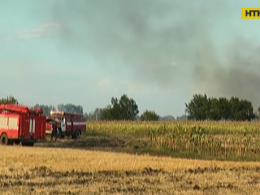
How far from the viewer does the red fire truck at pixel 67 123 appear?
40188 mm

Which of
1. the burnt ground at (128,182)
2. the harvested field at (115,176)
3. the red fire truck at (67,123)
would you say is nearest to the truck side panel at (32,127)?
the red fire truck at (67,123)

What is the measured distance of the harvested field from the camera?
12.6 metres

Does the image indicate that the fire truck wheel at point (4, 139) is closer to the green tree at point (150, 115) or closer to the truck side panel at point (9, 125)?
the truck side panel at point (9, 125)

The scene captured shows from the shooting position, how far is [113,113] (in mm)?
104125

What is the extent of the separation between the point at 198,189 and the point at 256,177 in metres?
4.30

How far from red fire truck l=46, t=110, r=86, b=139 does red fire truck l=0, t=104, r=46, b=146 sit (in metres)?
5.82

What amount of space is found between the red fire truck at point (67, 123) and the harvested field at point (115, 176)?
18.5m

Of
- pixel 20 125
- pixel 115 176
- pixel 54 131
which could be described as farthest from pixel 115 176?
pixel 54 131

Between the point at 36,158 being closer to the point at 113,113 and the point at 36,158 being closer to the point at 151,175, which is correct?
the point at 151,175

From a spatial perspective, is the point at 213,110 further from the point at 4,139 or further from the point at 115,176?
the point at 115,176

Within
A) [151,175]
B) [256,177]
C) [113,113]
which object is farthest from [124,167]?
[113,113]

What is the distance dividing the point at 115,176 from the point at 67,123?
26.7m

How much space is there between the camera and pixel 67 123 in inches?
1644

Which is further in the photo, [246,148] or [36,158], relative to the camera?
[246,148]
